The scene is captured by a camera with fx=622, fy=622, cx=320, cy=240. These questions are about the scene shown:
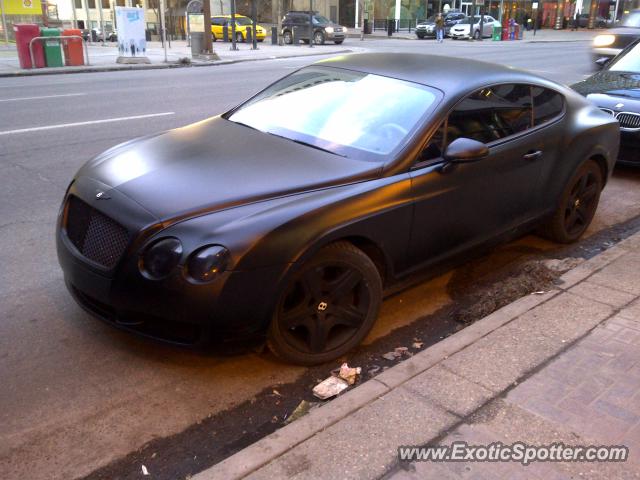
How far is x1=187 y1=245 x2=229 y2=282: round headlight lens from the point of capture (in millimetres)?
2916

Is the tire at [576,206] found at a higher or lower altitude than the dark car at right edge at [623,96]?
lower

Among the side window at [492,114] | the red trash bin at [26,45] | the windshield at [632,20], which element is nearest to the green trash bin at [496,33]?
the windshield at [632,20]

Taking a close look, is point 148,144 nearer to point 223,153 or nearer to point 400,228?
point 223,153

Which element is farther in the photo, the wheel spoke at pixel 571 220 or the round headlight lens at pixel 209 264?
the wheel spoke at pixel 571 220

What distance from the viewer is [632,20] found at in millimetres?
16938

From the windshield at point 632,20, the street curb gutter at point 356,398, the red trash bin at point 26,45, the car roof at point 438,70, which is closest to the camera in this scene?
the street curb gutter at point 356,398

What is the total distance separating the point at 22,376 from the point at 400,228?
2207 millimetres

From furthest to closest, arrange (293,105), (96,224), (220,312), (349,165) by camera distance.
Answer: (293,105), (349,165), (96,224), (220,312)

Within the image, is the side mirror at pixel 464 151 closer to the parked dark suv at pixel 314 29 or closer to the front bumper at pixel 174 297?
the front bumper at pixel 174 297

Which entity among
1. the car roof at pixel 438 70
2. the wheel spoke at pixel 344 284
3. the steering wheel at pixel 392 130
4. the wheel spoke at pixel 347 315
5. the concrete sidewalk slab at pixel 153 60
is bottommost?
the concrete sidewalk slab at pixel 153 60

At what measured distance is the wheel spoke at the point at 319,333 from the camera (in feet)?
10.9

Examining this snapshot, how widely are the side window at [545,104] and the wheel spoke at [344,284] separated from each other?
2.20 meters

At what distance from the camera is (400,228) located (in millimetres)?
3602

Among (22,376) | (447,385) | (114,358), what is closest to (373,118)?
(447,385)
